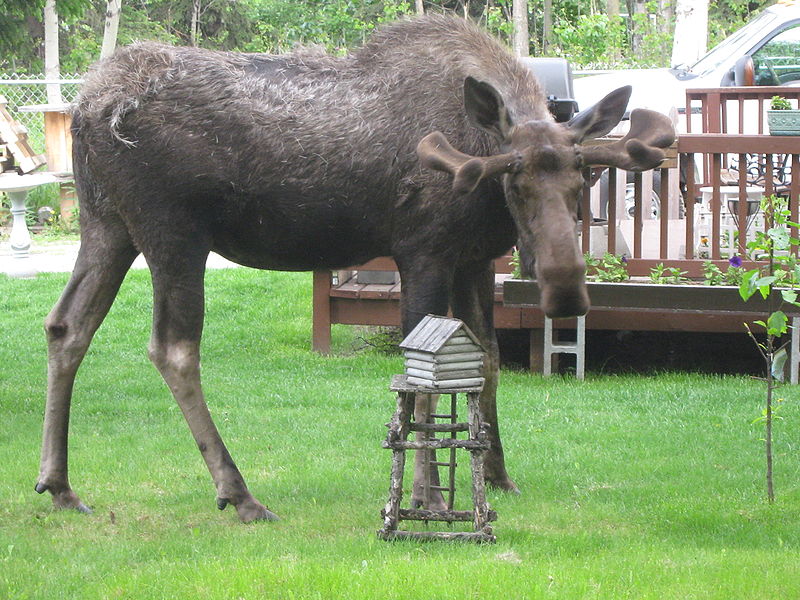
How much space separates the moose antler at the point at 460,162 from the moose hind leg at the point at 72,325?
1669 millimetres

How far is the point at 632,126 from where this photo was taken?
189 inches

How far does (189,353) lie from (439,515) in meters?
1.37

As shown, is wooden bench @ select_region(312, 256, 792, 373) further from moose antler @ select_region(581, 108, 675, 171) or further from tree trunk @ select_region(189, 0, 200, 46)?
tree trunk @ select_region(189, 0, 200, 46)

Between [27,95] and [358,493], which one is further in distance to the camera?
[27,95]

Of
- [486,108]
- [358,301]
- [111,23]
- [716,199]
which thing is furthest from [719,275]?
[111,23]

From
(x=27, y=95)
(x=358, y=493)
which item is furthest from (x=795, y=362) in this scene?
(x=27, y=95)

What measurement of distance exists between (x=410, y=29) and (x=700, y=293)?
391cm

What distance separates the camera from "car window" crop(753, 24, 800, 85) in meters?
13.4

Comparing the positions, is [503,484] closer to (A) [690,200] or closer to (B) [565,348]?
(B) [565,348]

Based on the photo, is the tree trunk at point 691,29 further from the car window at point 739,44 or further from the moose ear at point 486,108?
the moose ear at point 486,108

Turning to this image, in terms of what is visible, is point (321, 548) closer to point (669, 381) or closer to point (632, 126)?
point (632, 126)

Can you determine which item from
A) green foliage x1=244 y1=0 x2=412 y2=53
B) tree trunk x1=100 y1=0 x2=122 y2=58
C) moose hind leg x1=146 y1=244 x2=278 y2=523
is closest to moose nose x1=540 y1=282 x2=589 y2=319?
moose hind leg x1=146 y1=244 x2=278 y2=523

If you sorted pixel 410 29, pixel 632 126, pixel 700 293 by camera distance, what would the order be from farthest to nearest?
pixel 700 293, pixel 410 29, pixel 632 126

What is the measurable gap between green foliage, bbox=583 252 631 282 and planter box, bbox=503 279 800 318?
0.20 metres
